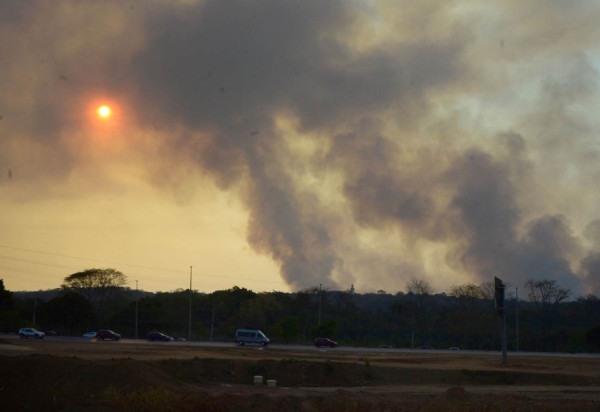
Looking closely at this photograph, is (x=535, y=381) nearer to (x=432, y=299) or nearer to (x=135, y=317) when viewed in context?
(x=135, y=317)

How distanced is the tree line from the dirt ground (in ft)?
202

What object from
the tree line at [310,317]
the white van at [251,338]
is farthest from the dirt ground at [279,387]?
the tree line at [310,317]

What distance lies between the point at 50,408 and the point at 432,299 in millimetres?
137341

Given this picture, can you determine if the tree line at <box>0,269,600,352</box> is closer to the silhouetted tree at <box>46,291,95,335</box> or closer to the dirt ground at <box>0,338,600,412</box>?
the silhouetted tree at <box>46,291,95,335</box>

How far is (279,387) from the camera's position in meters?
43.4

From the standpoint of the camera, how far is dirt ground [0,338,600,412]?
31812 mm

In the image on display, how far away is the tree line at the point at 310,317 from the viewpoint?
393ft

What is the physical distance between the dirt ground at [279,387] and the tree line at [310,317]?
6172 centimetres

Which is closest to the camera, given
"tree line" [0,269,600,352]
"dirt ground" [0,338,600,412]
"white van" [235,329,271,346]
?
"dirt ground" [0,338,600,412]

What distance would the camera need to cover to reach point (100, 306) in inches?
6358

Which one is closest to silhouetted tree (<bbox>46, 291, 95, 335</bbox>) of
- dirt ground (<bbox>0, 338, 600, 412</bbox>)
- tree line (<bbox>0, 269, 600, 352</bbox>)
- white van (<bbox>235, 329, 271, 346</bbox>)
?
tree line (<bbox>0, 269, 600, 352</bbox>)

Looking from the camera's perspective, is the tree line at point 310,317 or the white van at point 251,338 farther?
the tree line at point 310,317

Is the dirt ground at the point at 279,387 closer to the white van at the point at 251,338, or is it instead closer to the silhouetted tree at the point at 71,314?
the white van at the point at 251,338

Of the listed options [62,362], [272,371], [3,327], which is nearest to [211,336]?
[3,327]
